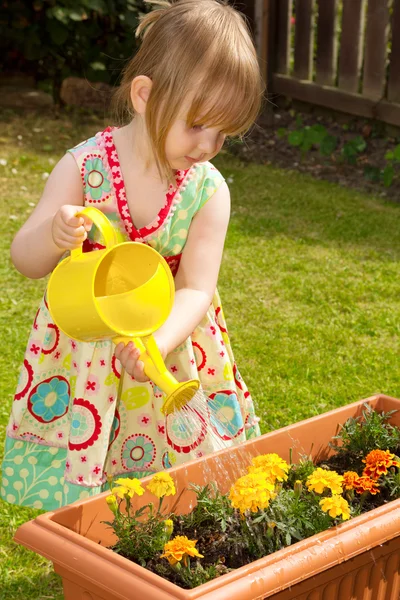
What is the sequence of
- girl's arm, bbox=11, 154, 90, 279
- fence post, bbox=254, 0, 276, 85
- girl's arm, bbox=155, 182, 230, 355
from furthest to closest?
fence post, bbox=254, 0, 276, 85, girl's arm, bbox=155, 182, 230, 355, girl's arm, bbox=11, 154, 90, 279

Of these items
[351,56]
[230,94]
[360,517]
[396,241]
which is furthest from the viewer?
[351,56]

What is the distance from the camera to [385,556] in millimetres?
2000

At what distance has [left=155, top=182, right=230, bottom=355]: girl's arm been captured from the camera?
2.28m

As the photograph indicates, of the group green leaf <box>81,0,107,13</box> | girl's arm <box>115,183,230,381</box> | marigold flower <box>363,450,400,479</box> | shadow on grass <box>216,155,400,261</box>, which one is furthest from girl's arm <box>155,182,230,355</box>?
green leaf <box>81,0,107,13</box>

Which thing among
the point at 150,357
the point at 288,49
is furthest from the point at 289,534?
the point at 288,49

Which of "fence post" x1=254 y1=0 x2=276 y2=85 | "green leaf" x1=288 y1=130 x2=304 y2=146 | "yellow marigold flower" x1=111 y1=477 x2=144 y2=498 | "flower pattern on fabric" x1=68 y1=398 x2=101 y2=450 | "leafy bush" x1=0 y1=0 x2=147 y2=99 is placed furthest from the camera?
"fence post" x1=254 y1=0 x2=276 y2=85

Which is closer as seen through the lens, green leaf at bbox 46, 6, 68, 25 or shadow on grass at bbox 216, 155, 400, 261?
shadow on grass at bbox 216, 155, 400, 261

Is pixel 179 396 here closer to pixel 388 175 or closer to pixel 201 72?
pixel 201 72

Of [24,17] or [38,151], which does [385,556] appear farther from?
[24,17]

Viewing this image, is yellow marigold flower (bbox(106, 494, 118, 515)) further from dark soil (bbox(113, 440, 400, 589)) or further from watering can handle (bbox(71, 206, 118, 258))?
watering can handle (bbox(71, 206, 118, 258))

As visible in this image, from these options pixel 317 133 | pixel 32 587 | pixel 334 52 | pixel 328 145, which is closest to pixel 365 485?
pixel 32 587

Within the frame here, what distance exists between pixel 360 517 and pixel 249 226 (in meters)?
3.43

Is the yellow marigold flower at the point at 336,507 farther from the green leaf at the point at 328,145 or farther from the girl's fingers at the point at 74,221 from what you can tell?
the green leaf at the point at 328,145

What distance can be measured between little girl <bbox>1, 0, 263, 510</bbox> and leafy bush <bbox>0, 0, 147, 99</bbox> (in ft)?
13.9
